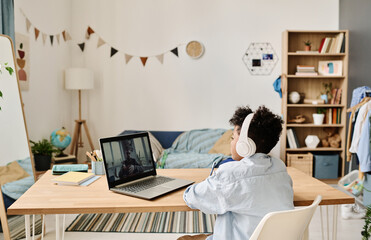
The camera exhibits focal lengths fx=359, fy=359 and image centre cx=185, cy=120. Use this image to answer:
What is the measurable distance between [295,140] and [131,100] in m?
2.33

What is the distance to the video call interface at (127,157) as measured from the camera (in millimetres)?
1702

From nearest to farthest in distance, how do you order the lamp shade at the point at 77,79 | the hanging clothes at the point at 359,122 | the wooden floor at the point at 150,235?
the wooden floor at the point at 150,235 → the hanging clothes at the point at 359,122 → the lamp shade at the point at 77,79

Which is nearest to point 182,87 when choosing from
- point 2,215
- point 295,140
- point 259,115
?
point 295,140

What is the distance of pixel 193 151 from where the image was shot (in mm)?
4605

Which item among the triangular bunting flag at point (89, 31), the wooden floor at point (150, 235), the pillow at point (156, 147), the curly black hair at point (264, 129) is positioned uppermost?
the triangular bunting flag at point (89, 31)

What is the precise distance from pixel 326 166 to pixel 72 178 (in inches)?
148

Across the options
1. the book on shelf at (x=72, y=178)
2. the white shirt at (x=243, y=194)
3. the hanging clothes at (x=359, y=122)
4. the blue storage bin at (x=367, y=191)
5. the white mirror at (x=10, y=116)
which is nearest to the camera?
the white shirt at (x=243, y=194)

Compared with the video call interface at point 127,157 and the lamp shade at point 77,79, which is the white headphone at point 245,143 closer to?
the video call interface at point 127,157

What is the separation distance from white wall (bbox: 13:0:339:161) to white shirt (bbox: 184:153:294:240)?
3718 millimetres

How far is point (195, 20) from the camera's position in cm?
501

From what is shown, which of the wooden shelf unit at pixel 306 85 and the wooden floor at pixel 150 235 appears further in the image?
→ the wooden shelf unit at pixel 306 85

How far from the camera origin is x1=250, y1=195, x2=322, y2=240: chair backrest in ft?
3.85

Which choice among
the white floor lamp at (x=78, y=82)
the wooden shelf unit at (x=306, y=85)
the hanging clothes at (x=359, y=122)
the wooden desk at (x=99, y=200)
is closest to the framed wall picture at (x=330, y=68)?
the wooden shelf unit at (x=306, y=85)

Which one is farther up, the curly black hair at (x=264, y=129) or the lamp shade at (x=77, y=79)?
the lamp shade at (x=77, y=79)
